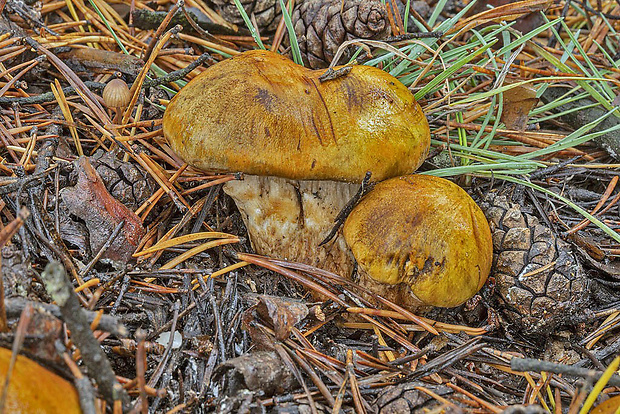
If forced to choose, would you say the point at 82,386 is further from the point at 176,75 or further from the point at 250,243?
the point at 176,75

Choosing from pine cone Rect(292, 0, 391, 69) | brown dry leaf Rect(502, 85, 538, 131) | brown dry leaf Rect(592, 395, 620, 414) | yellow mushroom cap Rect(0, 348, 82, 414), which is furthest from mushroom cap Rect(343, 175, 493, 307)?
yellow mushroom cap Rect(0, 348, 82, 414)

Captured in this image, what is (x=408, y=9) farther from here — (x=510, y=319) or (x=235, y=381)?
(x=235, y=381)

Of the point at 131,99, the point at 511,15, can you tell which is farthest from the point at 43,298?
the point at 511,15

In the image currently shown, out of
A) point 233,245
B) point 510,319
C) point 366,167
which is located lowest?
point 510,319

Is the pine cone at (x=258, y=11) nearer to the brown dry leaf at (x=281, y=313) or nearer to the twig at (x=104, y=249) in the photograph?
the twig at (x=104, y=249)

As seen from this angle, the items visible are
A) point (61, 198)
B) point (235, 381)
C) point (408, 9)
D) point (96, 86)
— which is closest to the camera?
point (235, 381)

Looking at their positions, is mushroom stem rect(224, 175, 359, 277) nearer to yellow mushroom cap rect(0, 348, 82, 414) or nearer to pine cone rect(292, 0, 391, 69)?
pine cone rect(292, 0, 391, 69)
